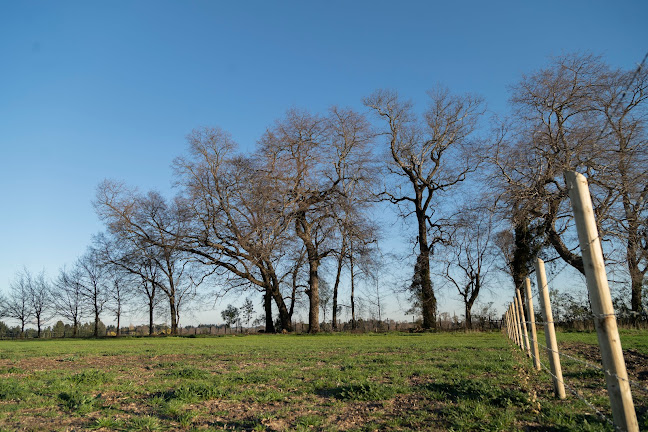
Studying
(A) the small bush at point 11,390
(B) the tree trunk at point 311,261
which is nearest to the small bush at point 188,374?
(A) the small bush at point 11,390

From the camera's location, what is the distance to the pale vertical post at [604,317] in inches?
126

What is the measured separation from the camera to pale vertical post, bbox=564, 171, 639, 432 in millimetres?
3193

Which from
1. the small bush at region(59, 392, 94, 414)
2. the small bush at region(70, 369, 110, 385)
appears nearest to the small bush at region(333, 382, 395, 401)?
the small bush at region(59, 392, 94, 414)

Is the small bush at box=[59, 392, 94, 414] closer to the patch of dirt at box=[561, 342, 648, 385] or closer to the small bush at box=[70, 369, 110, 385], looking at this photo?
the small bush at box=[70, 369, 110, 385]

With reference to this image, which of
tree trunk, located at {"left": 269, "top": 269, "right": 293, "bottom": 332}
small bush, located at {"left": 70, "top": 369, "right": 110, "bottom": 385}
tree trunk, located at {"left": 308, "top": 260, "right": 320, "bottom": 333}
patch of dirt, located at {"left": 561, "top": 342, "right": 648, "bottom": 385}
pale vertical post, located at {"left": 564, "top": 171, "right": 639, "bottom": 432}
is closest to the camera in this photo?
pale vertical post, located at {"left": 564, "top": 171, "right": 639, "bottom": 432}

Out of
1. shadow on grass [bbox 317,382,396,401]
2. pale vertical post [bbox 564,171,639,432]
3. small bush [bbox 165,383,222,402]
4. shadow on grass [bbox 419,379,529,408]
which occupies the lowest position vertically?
shadow on grass [bbox 419,379,529,408]

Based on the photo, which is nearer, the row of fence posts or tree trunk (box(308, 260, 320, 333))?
the row of fence posts

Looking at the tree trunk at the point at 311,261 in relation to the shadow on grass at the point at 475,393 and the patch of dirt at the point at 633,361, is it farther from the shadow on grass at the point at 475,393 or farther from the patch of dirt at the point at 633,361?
the shadow on grass at the point at 475,393

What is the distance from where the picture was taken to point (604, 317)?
3.23m

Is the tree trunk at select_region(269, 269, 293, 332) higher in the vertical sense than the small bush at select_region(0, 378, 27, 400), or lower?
higher

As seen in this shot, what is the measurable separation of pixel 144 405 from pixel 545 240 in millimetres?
22208

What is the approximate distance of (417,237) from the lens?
34.9 meters

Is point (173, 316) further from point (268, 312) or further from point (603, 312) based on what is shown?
point (603, 312)

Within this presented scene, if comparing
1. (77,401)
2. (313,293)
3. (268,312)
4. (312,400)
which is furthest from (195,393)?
(268,312)
